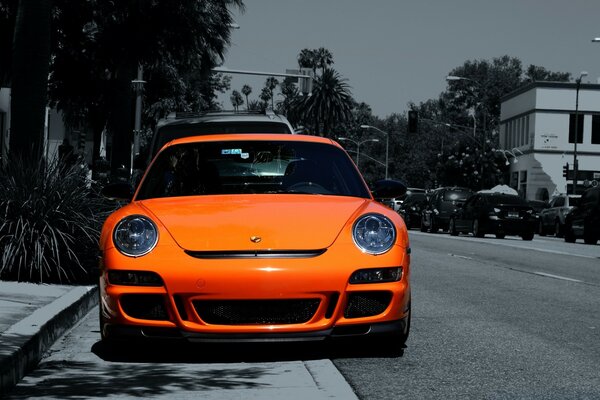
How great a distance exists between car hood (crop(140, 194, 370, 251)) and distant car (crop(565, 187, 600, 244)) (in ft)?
93.6

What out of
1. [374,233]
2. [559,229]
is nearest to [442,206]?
[559,229]

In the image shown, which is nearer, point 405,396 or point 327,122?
point 405,396

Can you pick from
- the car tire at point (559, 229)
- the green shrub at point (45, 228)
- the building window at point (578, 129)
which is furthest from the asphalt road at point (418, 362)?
the building window at point (578, 129)

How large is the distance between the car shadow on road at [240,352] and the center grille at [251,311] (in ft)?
1.44

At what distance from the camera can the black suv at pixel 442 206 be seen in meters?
43.8

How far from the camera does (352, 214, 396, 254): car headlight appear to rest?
24.7ft

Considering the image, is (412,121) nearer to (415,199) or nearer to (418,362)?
(415,199)

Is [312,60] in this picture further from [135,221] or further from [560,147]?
[135,221]

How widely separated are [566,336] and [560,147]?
7097 cm

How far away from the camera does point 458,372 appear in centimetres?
743

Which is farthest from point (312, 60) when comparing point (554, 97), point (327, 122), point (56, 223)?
point (56, 223)

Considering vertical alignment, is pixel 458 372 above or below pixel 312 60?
below

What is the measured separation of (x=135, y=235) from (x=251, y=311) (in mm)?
890

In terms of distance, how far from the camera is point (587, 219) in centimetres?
3594
